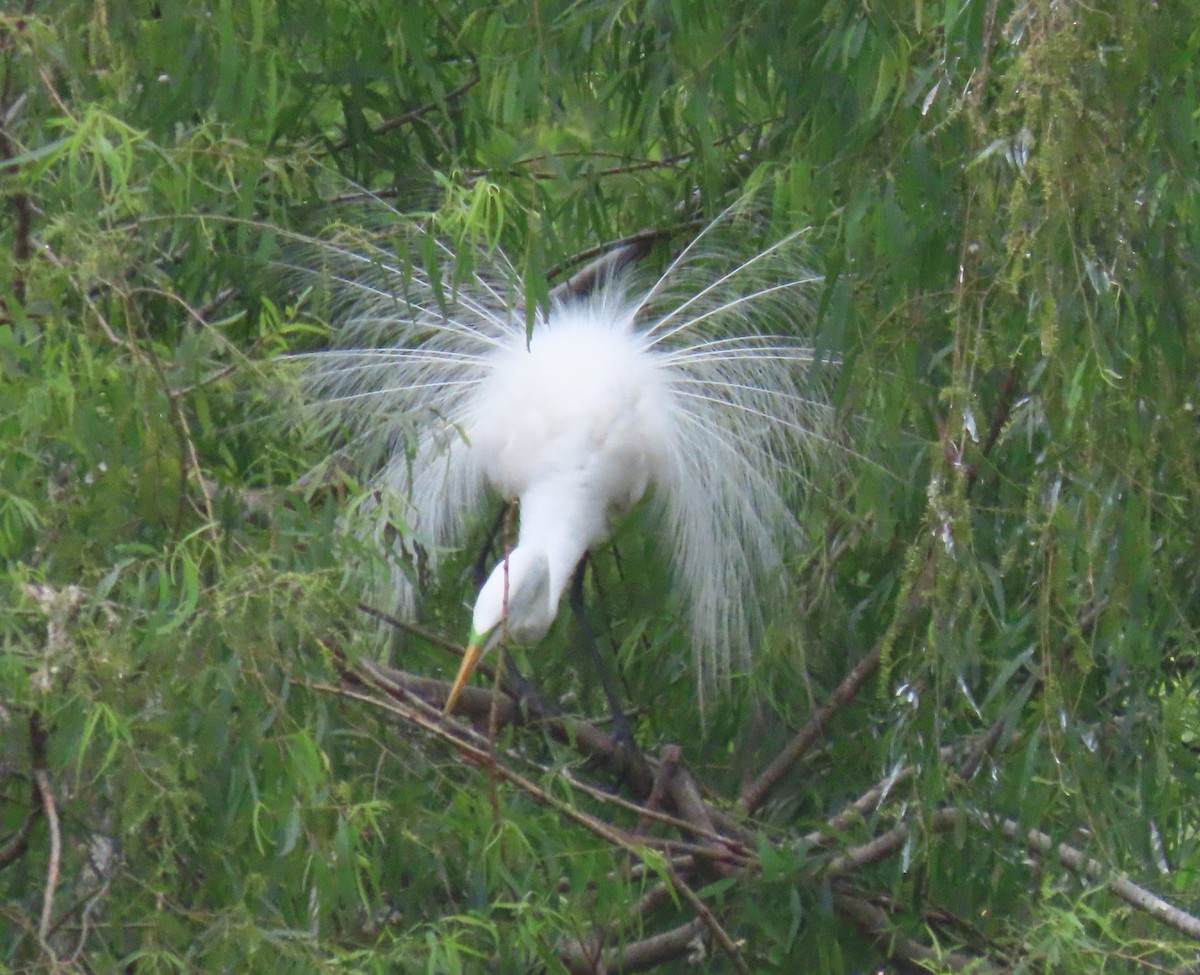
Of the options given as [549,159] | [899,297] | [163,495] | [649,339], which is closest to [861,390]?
[899,297]

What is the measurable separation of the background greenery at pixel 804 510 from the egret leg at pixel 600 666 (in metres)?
0.32

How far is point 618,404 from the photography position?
2.71 m

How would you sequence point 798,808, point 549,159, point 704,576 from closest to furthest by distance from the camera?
point 549,159, point 798,808, point 704,576

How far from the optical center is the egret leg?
8.56 feet

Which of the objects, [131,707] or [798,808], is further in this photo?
[798,808]

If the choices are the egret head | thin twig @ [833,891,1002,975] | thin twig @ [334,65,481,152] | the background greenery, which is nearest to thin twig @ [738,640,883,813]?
the background greenery

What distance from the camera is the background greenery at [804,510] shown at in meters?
1.38

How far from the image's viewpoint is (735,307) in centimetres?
258

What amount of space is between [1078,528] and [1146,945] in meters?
0.39

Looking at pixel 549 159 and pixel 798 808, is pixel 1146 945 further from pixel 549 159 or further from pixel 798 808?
pixel 549 159

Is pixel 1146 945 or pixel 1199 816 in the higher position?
pixel 1199 816

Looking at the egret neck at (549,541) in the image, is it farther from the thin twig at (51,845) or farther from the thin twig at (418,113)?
the thin twig at (51,845)

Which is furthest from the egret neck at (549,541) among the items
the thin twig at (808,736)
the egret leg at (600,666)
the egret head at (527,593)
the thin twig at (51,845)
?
the thin twig at (51,845)

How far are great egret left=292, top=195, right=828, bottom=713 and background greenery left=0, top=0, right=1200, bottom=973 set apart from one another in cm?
25
